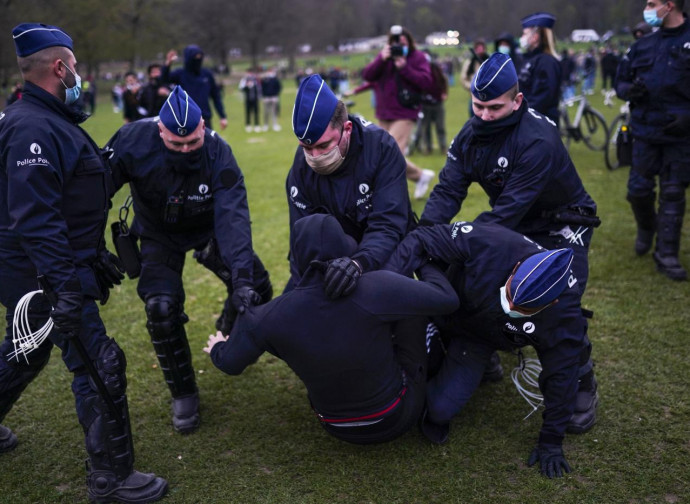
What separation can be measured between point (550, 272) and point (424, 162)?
8.56m

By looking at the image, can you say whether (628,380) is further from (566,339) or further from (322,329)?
(322,329)

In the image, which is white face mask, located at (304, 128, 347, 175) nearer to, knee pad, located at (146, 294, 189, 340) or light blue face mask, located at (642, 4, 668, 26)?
knee pad, located at (146, 294, 189, 340)

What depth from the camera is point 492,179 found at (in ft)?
12.5

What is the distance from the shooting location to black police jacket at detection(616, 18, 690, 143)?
5.15m

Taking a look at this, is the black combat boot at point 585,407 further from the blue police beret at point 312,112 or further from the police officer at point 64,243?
the police officer at point 64,243

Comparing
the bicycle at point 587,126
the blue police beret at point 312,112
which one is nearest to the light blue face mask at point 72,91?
the blue police beret at point 312,112

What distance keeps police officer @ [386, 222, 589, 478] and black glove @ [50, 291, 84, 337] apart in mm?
1545

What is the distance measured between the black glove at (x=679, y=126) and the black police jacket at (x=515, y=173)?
182 cm

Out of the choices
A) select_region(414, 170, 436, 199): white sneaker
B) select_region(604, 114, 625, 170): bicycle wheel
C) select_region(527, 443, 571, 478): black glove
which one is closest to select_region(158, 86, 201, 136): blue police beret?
select_region(527, 443, 571, 478): black glove

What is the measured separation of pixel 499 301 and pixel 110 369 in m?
2.06

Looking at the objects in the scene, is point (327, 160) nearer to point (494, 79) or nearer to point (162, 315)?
point (494, 79)

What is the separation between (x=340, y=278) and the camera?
2.82 m

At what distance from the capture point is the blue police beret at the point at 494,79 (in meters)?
3.51

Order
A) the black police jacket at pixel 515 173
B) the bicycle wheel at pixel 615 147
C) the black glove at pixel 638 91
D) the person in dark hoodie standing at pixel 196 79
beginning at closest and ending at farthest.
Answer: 1. the black police jacket at pixel 515 173
2. the black glove at pixel 638 91
3. the bicycle wheel at pixel 615 147
4. the person in dark hoodie standing at pixel 196 79
